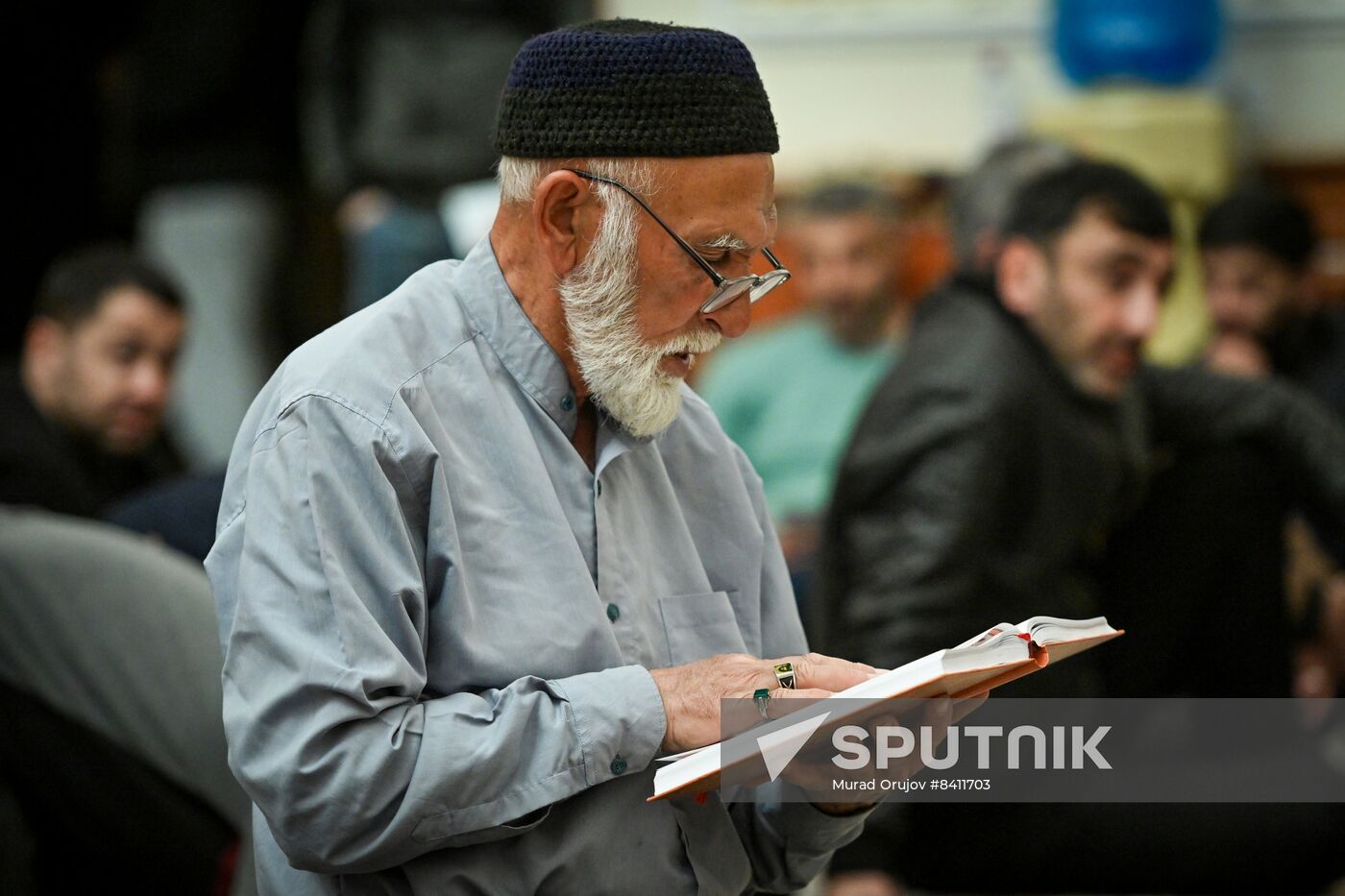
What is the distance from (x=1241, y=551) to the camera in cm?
349

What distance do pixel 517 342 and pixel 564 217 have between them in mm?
139

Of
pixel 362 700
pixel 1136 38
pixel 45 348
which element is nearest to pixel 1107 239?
pixel 362 700

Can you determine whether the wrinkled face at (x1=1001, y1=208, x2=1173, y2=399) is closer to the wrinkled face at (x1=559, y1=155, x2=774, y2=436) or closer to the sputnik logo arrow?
the wrinkled face at (x1=559, y1=155, x2=774, y2=436)

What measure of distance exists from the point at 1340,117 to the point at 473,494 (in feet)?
16.6

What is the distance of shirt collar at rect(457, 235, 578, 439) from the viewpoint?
5.86ft

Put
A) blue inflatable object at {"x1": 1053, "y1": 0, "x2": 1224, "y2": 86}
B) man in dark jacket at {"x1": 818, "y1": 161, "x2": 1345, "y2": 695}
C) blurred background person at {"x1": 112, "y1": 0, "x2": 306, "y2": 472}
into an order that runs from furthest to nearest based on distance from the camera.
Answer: blue inflatable object at {"x1": 1053, "y1": 0, "x2": 1224, "y2": 86} < blurred background person at {"x1": 112, "y1": 0, "x2": 306, "y2": 472} < man in dark jacket at {"x1": 818, "y1": 161, "x2": 1345, "y2": 695}

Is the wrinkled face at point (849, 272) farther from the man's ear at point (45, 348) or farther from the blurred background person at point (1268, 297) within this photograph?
the man's ear at point (45, 348)

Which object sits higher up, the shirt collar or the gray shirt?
the shirt collar

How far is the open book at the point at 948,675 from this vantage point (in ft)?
5.05

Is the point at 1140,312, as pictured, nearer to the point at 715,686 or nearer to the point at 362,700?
the point at 715,686

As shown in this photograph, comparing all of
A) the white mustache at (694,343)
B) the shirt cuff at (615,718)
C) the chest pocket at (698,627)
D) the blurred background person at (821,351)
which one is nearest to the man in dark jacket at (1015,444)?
the chest pocket at (698,627)

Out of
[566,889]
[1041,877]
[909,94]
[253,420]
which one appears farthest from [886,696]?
[909,94]

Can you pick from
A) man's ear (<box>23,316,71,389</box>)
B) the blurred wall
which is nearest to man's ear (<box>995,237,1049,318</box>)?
man's ear (<box>23,316,71,389</box>)

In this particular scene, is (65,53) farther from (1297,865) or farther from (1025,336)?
(1297,865)
